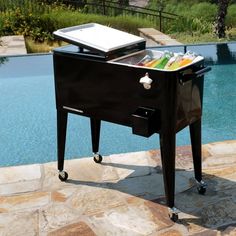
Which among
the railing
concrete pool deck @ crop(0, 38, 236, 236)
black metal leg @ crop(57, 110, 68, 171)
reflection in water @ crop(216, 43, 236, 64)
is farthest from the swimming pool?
the railing

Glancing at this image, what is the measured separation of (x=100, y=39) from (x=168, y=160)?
1005 millimetres

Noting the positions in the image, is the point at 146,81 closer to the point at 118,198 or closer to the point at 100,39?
the point at 100,39

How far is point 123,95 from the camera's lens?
2.97 meters

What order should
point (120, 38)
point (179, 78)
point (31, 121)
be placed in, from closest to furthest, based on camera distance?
1. point (179, 78)
2. point (120, 38)
3. point (31, 121)

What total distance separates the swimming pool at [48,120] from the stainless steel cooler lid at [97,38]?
70.9 inches

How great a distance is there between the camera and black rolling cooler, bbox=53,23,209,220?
282 cm

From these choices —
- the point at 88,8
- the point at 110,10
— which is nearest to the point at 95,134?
the point at 88,8

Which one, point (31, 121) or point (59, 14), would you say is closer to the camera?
point (31, 121)

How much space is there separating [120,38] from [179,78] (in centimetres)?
69

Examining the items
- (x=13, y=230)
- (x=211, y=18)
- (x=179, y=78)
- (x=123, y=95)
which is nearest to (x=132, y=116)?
(x=123, y=95)

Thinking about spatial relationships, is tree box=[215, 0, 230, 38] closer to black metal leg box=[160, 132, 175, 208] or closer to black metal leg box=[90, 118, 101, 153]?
black metal leg box=[90, 118, 101, 153]

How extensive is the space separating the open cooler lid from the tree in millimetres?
8401

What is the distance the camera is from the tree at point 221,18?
11102 millimetres

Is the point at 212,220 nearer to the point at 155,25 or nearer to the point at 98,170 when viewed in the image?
the point at 98,170
